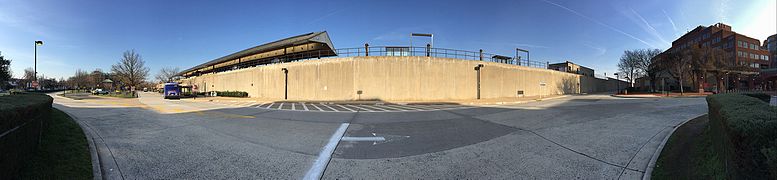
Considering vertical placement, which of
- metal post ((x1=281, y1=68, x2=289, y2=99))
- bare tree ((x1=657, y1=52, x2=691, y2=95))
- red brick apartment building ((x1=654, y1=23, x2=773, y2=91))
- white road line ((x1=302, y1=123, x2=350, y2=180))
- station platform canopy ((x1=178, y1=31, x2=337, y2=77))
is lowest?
white road line ((x1=302, y1=123, x2=350, y2=180))

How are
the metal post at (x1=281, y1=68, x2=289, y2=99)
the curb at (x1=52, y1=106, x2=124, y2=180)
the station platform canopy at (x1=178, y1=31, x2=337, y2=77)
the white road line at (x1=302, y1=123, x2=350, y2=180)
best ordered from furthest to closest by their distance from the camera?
the station platform canopy at (x1=178, y1=31, x2=337, y2=77), the metal post at (x1=281, y1=68, x2=289, y2=99), the white road line at (x1=302, y1=123, x2=350, y2=180), the curb at (x1=52, y1=106, x2=124, y2=180)

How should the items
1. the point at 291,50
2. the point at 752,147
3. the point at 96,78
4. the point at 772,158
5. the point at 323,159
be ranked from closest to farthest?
the point at 772,158
the point at 752,147
the point at 323,159
the point at 291,50
the point at 96,78

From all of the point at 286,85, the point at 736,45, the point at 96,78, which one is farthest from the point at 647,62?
the point at 96,78

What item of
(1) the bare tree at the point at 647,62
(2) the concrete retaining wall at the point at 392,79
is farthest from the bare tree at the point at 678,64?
(2) the concrete retaining wall at the point at 392,79

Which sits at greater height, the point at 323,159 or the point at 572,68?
the point at 572,68

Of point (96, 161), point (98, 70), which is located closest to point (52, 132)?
point (96, 161)

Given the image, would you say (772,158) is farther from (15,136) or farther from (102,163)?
(102,163)

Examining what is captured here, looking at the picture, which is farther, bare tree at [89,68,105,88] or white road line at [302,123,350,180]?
bare tree at [89,68,105,88]

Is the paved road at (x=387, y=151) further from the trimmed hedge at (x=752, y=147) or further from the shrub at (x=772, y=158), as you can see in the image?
the shrub at (x=772, y=158)

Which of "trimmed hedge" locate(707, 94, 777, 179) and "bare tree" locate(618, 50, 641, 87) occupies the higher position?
"bare tree" locate(618, 50, 641, 87)

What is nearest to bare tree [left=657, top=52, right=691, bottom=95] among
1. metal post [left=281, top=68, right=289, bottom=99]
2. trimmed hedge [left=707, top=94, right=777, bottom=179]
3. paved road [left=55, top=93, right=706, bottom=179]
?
paved road [left=55, top=93, right=706, bottom=179]

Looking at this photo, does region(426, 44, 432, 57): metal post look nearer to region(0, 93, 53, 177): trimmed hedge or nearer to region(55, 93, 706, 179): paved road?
region(55, 93, 706, 179): paved road

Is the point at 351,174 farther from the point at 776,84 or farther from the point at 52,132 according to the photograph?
the point at 776,84

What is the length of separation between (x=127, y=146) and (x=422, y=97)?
71.2ft
